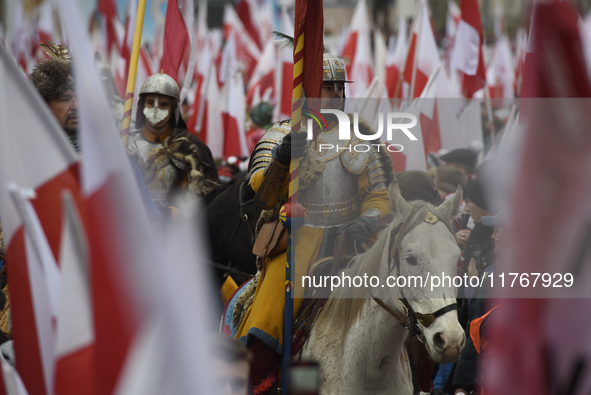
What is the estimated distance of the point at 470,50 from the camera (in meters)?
10.4

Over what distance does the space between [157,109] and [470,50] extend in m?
5.87

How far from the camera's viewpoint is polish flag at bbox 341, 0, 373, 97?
41.7ft

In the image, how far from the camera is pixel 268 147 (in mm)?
4180

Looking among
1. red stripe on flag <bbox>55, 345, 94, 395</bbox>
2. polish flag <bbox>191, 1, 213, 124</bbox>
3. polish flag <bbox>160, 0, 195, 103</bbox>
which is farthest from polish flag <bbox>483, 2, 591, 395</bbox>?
polish flag <bbox>191, 1, 213, 124</bbox>

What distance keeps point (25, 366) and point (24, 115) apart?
739mm

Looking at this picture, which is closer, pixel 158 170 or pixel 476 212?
pixel 476 212

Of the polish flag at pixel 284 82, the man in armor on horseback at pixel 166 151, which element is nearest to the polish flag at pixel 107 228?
the man in armor on horseback at pixel 166 151

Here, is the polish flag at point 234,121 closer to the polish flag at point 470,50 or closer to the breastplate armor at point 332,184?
the polish flag at point 470,50

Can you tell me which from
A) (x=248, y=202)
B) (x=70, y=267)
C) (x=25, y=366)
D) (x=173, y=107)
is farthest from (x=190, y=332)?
(x=173, y=107)

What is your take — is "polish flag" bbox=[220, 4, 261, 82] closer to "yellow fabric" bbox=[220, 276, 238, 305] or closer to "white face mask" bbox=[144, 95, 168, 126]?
"white face mask" bbox=[144, 95, 168, 126]

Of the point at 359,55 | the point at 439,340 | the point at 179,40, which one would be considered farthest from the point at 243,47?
the point at 439,340

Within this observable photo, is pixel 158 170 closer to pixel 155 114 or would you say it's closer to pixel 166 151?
pixel 166 151

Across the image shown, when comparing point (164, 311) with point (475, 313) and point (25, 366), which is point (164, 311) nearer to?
point (25, 366)

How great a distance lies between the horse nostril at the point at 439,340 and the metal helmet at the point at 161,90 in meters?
4.02
